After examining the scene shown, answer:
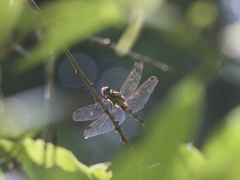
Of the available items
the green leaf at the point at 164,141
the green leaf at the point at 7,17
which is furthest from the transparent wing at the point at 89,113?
the green leaf at the point at 164,141

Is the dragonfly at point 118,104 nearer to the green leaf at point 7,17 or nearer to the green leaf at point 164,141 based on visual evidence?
the green leaf at point 7,17

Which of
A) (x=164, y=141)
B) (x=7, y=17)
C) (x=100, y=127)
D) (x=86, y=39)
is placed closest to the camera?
(x=164, y=141)

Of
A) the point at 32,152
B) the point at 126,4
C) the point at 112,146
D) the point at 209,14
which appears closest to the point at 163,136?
the point at 126,4

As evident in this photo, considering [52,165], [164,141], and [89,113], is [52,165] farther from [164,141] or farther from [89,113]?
[89,113]

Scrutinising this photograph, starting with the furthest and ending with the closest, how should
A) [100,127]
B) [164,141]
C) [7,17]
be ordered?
[100,127], [7,17], [164,141]

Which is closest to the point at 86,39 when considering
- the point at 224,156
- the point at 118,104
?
the point at 118,104
